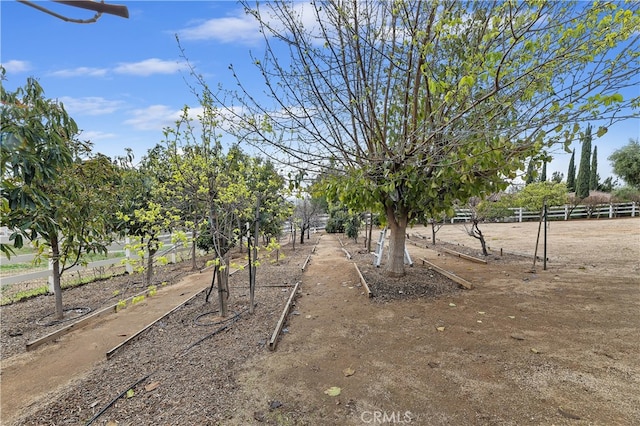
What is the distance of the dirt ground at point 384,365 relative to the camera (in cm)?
239

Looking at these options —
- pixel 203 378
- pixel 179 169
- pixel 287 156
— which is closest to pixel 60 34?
pixel 179 169

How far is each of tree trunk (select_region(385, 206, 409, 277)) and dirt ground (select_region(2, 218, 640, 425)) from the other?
86cm

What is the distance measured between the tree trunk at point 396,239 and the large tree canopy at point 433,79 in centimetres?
102

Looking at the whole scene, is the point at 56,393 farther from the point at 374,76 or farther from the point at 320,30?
the point at 374,76

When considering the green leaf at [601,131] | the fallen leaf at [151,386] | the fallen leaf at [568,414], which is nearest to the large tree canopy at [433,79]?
the green leaf at [601,131]

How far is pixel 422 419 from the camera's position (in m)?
2.26

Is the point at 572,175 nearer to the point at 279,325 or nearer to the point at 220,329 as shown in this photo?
the point at 279,325

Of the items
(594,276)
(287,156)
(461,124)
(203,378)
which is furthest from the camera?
(594,276)

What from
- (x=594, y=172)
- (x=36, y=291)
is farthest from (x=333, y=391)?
(x=594, y=172)

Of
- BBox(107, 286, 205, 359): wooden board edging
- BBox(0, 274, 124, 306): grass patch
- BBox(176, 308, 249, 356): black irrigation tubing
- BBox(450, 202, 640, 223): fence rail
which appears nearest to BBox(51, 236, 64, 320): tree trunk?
BBox(107, 286, 205, 359): wooden board edging

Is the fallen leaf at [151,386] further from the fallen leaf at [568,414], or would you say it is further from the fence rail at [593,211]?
the fence rail at [593,211]

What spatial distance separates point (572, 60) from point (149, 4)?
4028 millimetres

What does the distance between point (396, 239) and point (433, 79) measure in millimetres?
3670

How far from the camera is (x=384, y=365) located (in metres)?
3.05
